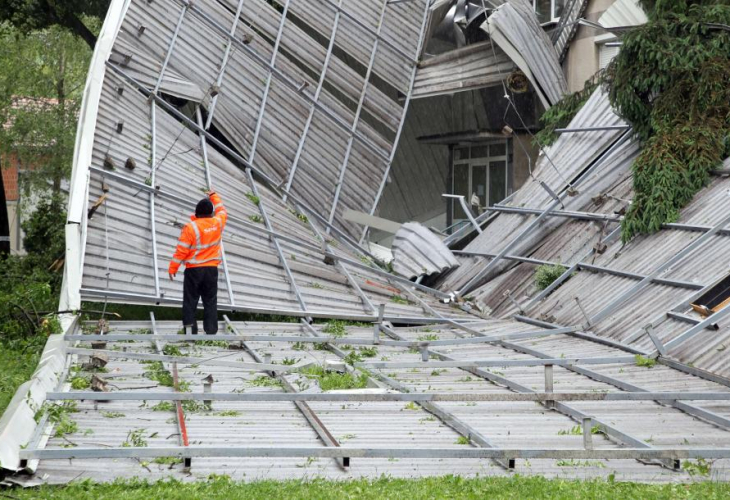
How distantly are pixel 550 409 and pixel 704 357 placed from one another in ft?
9.39

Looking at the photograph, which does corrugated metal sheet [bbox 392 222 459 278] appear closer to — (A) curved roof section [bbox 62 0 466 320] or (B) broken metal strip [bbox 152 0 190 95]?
(A) curved roof section [bbox 62 0 466 320]

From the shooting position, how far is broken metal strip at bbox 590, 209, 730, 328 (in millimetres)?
13094

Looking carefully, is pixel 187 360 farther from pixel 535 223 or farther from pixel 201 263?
pixel 535 223

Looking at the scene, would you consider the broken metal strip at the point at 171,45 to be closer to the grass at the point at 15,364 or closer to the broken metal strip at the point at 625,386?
the grass at the point at 15,364

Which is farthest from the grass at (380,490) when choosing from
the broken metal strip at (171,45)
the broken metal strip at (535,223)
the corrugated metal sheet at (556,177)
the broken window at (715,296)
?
the broken metal strip at (171,45)

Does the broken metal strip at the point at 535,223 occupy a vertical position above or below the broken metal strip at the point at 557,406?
above

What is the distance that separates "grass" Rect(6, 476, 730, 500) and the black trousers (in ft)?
20.0

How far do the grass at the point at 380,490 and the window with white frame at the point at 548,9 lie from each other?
19234 millimetres

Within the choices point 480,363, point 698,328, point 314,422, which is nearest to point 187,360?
point 314,422

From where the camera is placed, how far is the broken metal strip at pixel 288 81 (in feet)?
63.4

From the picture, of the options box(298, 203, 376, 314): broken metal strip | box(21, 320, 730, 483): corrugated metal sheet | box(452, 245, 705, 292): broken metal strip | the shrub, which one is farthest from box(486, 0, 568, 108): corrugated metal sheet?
box(21, 320, 730, 483): corrugated metal sheet

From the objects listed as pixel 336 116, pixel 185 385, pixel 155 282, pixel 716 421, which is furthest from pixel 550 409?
pixel 336 116

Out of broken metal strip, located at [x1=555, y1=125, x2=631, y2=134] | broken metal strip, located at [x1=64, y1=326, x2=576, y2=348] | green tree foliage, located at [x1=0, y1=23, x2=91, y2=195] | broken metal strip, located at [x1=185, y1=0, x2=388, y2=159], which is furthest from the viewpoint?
green tree foliage, located at [x1=0, y1=23, x2=91, y2=195]

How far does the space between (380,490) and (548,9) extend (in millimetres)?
20197
